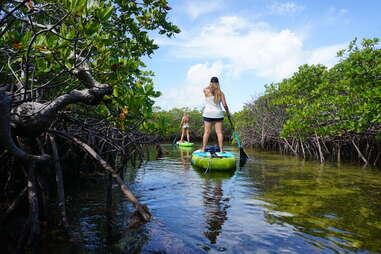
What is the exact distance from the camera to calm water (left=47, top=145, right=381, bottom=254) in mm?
2709

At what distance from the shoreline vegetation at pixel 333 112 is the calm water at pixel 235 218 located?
1.14 metres

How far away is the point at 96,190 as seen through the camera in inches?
199

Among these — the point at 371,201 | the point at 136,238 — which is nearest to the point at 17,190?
the point at 136,238

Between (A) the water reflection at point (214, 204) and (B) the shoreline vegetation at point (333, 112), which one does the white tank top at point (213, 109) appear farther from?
(A) the water reflection at point (214, 204)

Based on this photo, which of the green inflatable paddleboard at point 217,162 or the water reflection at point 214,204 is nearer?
the water reflection at point 214,204

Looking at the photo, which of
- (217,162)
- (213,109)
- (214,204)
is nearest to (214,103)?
(213,109)

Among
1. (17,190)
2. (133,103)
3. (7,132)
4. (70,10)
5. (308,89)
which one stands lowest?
(17,190)

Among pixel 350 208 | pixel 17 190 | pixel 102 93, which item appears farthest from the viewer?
pixel 350 208

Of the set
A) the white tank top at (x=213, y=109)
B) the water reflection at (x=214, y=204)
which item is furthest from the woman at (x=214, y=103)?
the water reflection at (x=214, y=204)

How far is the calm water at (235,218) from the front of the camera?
2.71m

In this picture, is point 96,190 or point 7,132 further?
point 96,190

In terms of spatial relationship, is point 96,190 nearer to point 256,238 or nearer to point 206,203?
point 206,203

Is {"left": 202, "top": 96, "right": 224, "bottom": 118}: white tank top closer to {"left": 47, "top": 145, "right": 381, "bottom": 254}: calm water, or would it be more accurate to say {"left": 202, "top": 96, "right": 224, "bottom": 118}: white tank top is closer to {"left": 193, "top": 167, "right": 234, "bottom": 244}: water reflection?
{"left": 193, "top": 167, "right": 234, "bottom": 244}: water reflection

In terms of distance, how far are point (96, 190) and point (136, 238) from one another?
251cm
